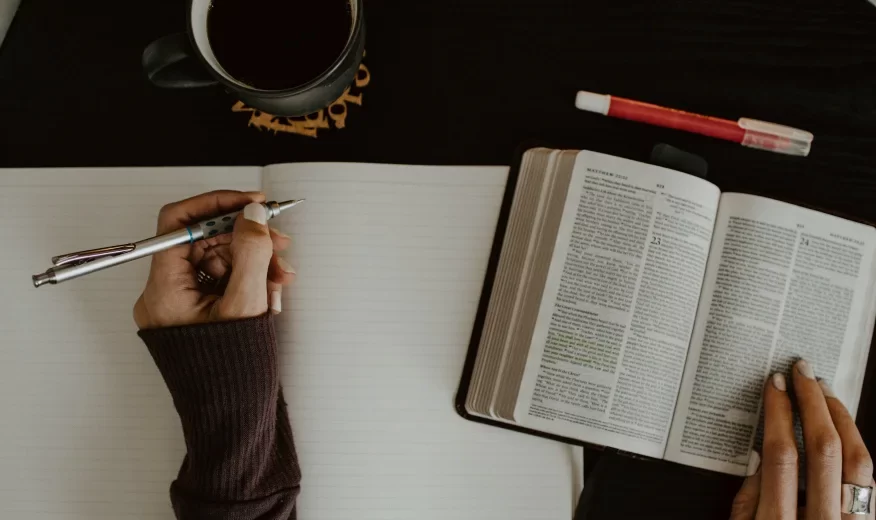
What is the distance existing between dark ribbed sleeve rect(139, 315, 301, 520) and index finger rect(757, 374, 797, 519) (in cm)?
46

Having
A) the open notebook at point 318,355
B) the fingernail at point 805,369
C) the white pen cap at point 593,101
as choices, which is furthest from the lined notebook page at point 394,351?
the fingernail at point 805,369

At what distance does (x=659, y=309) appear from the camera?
604 mm

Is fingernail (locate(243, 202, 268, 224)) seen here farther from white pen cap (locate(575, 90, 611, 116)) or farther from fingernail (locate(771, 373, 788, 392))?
fingernail (locate(771, 373, 788, 392))

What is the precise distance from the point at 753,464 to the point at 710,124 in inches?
13.4

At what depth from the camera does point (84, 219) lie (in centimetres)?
64

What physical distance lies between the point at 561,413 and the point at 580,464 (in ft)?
0.21

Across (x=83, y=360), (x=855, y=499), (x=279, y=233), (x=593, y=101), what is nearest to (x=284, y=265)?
(x=279, y=233)

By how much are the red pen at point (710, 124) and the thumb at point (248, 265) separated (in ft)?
1.13

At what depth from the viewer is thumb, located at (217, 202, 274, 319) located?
1.77 ft

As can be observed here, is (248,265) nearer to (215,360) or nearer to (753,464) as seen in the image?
(215,360)

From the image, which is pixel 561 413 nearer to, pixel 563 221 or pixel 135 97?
pixel 563 221

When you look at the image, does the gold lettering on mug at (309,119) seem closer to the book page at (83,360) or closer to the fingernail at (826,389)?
the book page at (83,360)

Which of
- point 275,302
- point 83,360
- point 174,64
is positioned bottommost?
point 83,360

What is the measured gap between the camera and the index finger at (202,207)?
1.89 ft
